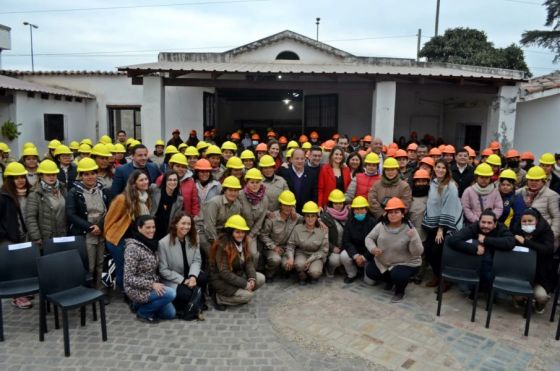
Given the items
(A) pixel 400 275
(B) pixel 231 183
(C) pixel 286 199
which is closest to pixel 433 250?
(A) pixel 400 275

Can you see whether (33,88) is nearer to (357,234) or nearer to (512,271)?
(357,234)

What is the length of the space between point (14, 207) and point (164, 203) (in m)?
1.70

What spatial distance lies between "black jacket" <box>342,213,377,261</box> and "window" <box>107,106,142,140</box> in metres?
11.5

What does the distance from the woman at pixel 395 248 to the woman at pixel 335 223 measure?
2.12ft

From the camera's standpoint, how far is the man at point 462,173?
6641 mm

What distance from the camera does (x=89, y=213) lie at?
5152 millimetres

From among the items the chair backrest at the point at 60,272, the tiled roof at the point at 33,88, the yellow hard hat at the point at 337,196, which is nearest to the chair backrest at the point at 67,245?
the chair backrest at the point at 60,272

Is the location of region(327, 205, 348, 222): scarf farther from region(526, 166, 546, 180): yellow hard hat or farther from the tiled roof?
the tiled roof

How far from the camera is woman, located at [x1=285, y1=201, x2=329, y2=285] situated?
5.96m

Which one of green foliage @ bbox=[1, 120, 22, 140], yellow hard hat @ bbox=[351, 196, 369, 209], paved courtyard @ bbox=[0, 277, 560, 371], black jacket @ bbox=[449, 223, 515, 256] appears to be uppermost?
green foliage @ bbox=[1, 120, 22, 140]

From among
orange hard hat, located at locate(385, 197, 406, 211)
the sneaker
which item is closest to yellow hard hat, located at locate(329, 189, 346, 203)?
orange hard hat, located at locate(385, 197, 406, 211)

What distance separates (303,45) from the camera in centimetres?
1527

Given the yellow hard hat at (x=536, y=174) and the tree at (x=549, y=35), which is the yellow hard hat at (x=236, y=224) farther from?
the tree at (x=549, y=35)

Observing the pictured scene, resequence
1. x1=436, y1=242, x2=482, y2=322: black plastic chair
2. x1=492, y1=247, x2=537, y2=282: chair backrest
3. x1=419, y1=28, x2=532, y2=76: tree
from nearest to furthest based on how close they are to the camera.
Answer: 1. x1=492, y1=247, x2=537, y2=282: chair backrest
2. x1=436, y1=242, x2=482, y2=322: black plastic chair
3. x1=419, y1=28, x2=532, y2=76: tree
